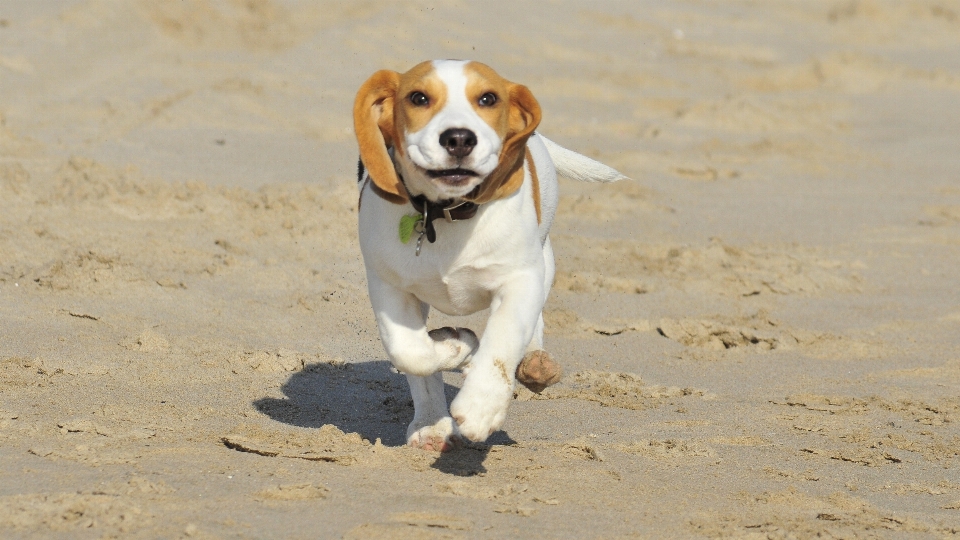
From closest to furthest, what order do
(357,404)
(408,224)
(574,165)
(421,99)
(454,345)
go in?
1. (421,99)
2. (408,224)
3. (454,345)
4. (357,404)
5. (574,165)

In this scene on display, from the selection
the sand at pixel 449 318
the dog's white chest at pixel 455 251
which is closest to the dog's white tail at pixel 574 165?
the sand at pixel 449 318

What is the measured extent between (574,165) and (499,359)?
1693 mm

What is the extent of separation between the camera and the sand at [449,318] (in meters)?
3.67

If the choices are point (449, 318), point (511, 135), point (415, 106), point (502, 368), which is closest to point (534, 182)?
point (511, 135)

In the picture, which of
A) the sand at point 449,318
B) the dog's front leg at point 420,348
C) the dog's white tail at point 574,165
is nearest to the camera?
the sand at point 449,318

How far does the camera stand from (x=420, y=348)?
4.08 metres

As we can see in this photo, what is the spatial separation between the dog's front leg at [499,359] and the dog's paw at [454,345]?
21 centimetres

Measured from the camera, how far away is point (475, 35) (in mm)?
13664

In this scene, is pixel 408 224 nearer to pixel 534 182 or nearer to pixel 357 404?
pixel 534 182

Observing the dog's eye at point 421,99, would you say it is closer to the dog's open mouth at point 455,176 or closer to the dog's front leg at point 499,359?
the dog's open mouth at point 455,176

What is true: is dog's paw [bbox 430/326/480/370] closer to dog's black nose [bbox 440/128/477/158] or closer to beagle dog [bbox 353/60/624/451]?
beagle dog [bbox 353/60/624/451]

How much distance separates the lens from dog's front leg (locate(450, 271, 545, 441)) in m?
3.69

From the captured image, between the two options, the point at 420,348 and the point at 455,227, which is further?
the point at 420,348

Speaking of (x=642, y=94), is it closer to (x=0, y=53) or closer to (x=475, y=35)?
(x=475, y=35)
